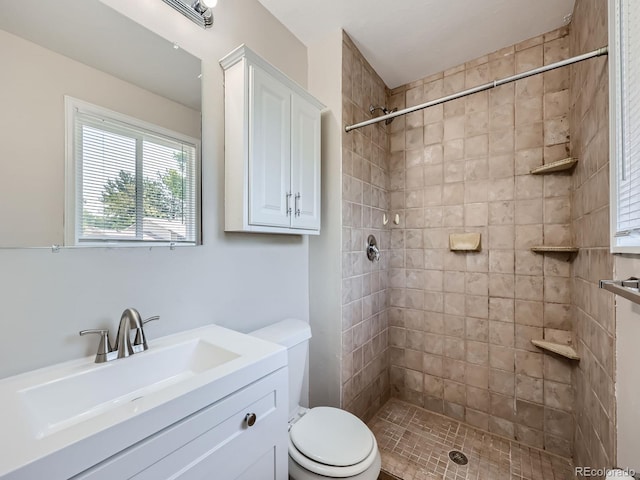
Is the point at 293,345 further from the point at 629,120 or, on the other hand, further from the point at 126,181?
the point at 629,120

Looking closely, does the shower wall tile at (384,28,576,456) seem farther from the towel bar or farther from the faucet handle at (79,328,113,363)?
the faucet handle at (79,328,113,363)

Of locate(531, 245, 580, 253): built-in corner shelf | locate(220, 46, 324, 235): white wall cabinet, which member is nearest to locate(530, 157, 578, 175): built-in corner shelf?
locate(531, 245, 580, 253): built-in corner shelf

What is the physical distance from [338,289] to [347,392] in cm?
65

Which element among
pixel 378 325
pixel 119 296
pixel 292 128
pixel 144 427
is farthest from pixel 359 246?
pixel 144 427

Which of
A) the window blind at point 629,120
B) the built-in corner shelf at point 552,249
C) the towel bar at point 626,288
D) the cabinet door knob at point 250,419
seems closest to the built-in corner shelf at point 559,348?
the built-in corner shelf at point 552,249

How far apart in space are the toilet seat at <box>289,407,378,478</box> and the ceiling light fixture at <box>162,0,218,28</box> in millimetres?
1894

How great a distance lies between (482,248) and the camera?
6.18 feet

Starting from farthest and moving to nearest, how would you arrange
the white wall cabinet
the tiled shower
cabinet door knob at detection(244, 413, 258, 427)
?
the tiled shower
the white wall cabinet
cabinet door knob at detection(244, 413, 258, 427)

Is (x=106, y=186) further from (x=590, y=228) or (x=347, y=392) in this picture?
(x=590, y=228)

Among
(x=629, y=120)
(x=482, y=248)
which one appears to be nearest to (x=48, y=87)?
(x=629, y=120)

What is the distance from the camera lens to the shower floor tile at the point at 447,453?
4.91ft

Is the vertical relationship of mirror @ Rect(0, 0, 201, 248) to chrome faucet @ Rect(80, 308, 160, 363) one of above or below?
above

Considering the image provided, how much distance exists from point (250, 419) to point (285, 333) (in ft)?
1.81

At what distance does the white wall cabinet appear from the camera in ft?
4.08
